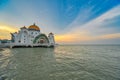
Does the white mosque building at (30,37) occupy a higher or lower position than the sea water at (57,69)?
higher

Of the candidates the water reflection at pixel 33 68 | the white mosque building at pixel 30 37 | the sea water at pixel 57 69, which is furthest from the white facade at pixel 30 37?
the sea water at pixel 57 69

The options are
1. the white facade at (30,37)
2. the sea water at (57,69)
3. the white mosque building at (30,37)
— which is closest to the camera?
the sea water at (57,69)

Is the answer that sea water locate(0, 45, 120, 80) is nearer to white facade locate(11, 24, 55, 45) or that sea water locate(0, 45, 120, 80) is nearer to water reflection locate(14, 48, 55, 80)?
water reflection locate(14, 48, 55, 80)

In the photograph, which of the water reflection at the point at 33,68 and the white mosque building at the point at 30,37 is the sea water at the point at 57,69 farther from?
the white mosque building at the point at 30,37

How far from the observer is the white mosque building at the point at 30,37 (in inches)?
1694

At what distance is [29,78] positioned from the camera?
597cm

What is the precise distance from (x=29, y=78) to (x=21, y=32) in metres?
42.9

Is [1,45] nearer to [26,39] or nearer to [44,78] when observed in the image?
[26,39]

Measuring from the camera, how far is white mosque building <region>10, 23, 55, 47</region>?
43025 mm

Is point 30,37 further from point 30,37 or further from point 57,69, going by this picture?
point 57,69

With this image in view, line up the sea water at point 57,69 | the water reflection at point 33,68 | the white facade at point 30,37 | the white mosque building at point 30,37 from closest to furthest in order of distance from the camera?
the water reflection at point 33,68 < the sea water at point 57,69 < the white mosque building at point 30,37 < the white facade at point 30,37

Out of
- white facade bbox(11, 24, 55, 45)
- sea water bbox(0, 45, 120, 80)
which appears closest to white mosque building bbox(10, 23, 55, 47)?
white facade bbox(11, 24, 55, 45)

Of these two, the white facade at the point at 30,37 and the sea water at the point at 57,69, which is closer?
the sea water at the point at 57,69

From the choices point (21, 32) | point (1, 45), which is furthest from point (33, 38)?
point (1, 45)
